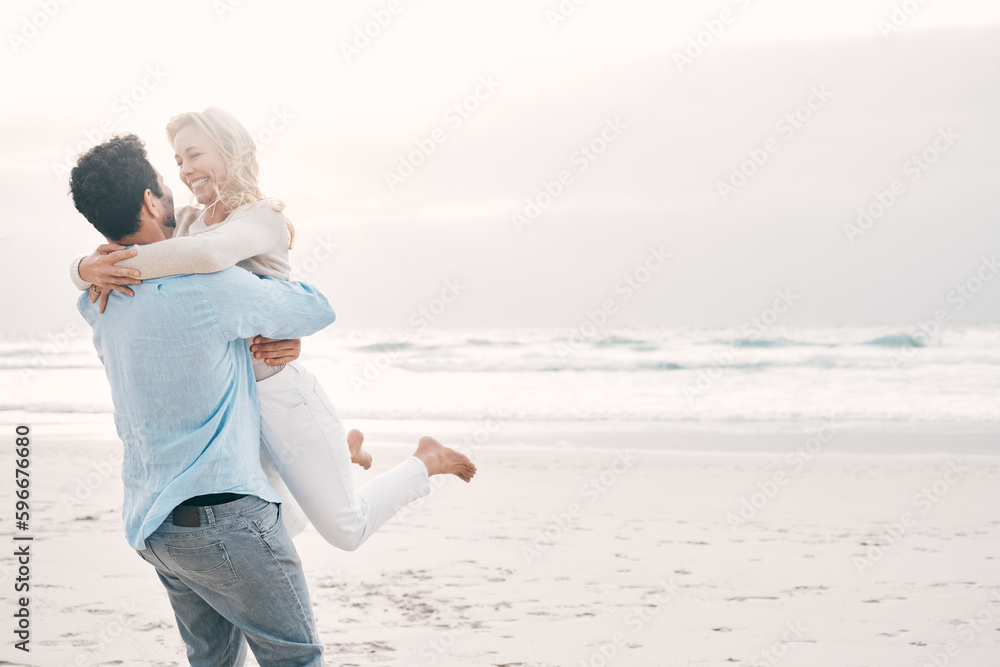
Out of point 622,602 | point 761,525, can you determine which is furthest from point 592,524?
point 622,602

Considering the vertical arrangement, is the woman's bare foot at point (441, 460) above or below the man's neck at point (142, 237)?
below

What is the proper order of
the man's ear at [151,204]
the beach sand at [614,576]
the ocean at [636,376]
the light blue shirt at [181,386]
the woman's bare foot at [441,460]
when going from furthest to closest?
the ocean at [636,376] → the beach sand at [614,576] → the woman's bare foot at [441,460] → the man's ear at [151,204] → the light blue shirt at [181,386]

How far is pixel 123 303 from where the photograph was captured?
1799mm

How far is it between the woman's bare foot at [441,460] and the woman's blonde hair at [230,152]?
90 centimetres

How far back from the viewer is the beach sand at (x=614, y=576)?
371 cm

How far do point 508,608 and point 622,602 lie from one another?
608mm

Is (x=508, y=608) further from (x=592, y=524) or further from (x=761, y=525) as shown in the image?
(x=761, y=525)

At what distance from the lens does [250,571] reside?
180 cm

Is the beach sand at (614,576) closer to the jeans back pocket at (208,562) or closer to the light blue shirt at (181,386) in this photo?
the jeans back pocket at (208,562)

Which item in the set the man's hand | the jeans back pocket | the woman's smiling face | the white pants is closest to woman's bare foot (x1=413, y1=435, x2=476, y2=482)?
the white pants

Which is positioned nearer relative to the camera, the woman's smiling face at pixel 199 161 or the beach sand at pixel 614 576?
the woman's smiling face at pixel 199 161

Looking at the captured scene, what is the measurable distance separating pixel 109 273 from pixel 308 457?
25.1 inches

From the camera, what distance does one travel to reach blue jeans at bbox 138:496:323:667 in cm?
177

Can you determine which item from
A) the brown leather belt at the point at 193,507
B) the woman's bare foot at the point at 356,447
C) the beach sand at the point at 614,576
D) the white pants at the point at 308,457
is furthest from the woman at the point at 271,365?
the beach sand at the point at 614,576
